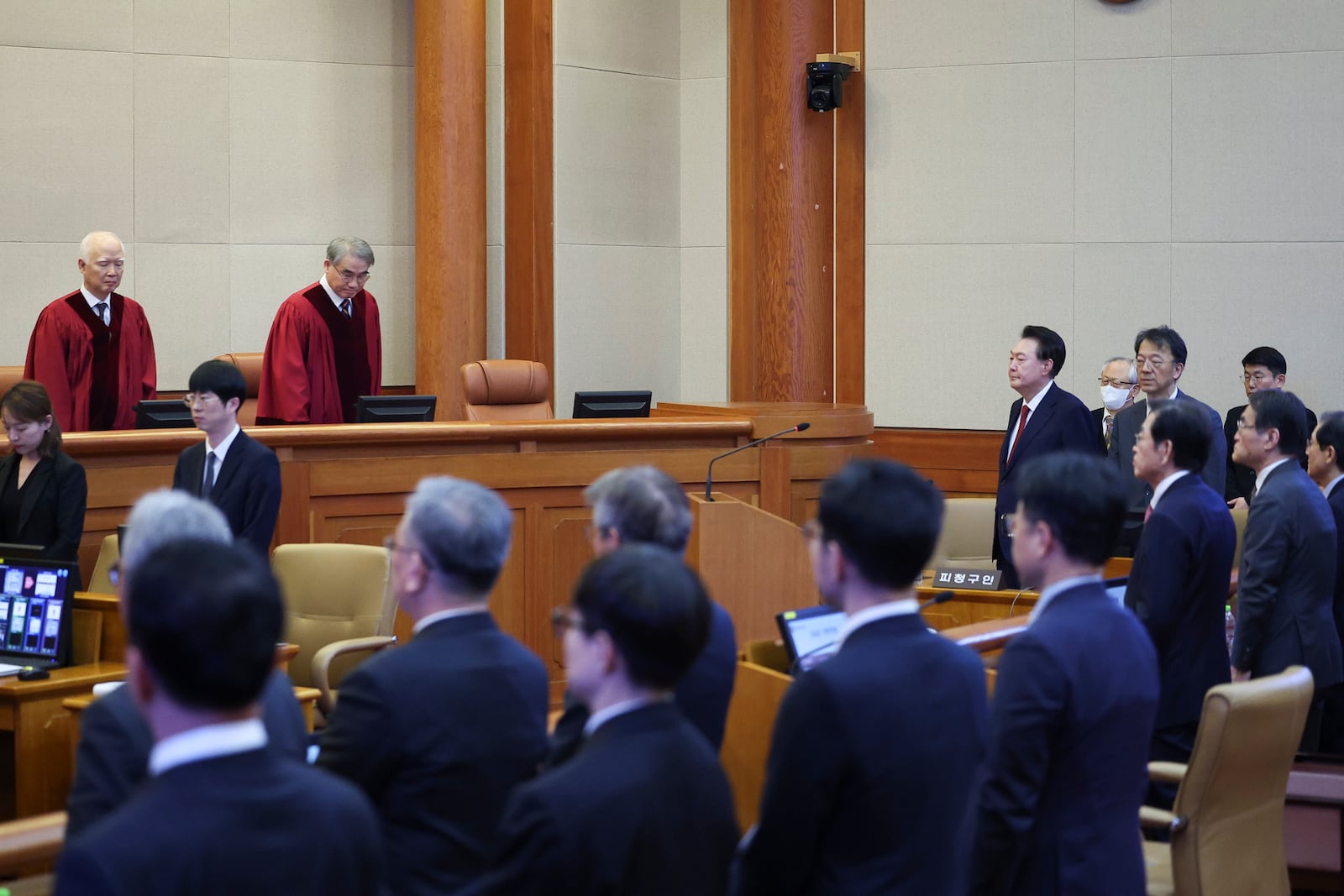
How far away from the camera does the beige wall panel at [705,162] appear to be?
8984 mm

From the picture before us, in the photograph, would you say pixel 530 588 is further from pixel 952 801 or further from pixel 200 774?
pixel 200 774

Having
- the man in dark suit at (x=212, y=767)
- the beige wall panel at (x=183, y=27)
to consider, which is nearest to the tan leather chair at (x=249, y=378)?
the beige wall panel at (x=183, y=27)

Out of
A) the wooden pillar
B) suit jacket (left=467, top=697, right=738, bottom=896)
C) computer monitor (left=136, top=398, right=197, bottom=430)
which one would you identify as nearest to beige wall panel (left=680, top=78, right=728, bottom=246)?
the wooden pillar

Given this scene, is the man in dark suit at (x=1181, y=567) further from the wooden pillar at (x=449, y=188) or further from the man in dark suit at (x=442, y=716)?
the wooden pillar at (x=449, y=188)

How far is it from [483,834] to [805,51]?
6.83 meters

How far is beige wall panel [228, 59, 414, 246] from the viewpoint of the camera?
26.8ft

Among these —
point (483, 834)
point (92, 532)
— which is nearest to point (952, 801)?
point (483, 834)

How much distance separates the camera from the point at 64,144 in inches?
303

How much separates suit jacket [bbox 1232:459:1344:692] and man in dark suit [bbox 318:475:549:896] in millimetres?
2524

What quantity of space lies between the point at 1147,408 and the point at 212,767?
4958mm

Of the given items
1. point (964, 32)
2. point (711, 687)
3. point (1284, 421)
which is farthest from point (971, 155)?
point (711, 687)

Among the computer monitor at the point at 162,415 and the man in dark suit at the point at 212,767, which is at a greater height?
the computer monitor at the point at 162,415

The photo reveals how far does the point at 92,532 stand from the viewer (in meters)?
4.82

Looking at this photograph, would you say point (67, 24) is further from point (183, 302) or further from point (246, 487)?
point (246, 487)
